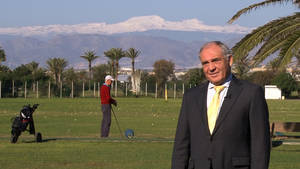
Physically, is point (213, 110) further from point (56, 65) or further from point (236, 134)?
point (56, 65)

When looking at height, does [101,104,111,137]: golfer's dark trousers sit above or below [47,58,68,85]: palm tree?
below

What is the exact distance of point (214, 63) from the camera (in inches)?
247

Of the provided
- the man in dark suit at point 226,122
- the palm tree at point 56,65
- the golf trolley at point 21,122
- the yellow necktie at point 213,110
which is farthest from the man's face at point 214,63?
the palm tree at point 56,65

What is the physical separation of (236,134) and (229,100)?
29 centimetres

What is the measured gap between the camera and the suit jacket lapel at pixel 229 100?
6215 millimetres

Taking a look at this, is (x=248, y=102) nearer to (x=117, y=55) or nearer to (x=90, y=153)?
(x=90, y=153)

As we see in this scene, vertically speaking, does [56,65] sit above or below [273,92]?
above

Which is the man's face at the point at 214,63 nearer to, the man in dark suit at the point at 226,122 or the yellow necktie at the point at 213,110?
the man in dark suit at the point at 226,122

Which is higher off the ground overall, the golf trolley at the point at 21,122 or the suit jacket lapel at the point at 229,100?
the suit jacket lapel at the point at 229,100

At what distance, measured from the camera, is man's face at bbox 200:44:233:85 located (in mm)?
6251

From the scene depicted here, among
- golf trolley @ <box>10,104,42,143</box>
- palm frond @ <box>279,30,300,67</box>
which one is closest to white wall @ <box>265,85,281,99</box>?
golf trolley @ <box>10,104,42,143</box>

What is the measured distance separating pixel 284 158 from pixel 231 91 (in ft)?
37.7

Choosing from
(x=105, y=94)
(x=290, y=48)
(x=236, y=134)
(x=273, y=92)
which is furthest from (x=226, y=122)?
(x=273, y=92)

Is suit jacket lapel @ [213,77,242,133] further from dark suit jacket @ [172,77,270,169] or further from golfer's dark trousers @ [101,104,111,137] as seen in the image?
golfer's dark trousers @ [101,104,111,137]
